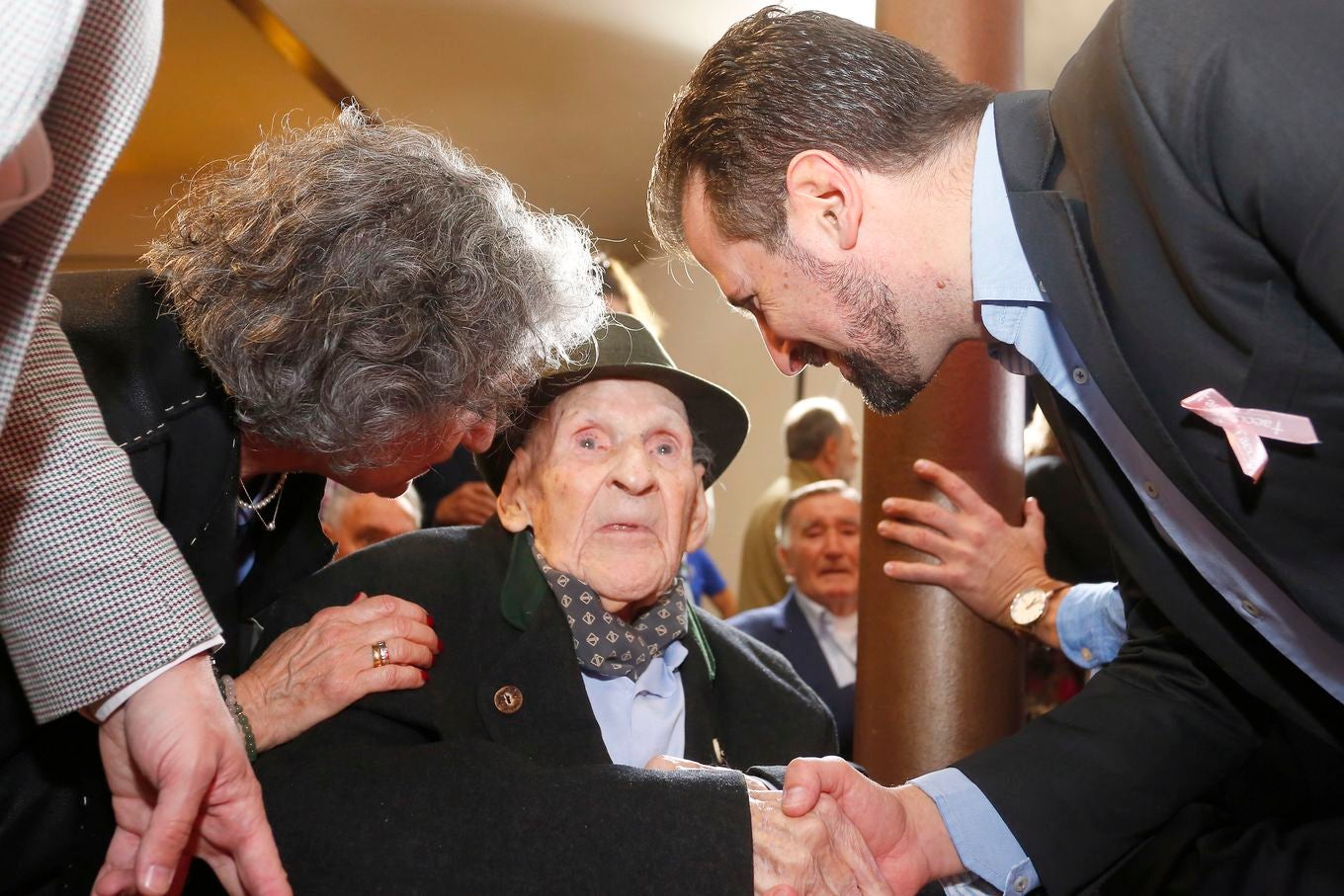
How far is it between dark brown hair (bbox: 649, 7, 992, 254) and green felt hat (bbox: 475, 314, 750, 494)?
0.36 metres

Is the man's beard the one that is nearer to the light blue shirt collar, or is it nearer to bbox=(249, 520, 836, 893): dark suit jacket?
the light blue shirt collar

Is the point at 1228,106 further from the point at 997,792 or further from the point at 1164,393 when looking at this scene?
the point at 997,792

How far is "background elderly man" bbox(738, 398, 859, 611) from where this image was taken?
533 centimetres

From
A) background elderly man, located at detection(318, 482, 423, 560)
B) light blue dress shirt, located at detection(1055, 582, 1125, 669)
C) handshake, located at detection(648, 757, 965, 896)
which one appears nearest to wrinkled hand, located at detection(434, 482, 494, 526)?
background elderly man, located at detection(318, 482, 423, 560)

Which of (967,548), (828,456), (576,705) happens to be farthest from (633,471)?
(828,456)

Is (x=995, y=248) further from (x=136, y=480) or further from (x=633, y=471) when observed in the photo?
(x=136, y=480)

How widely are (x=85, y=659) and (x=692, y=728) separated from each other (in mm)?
1126

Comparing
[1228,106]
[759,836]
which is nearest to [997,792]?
[759,836]

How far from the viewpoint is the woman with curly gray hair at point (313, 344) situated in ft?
5.80

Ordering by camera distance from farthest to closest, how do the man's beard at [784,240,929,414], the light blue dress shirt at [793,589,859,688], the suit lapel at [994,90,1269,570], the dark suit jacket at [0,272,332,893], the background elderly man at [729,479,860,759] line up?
1. the light blue dress shirt at [793,589,859,688]
2. the background elderly man at [729,479,860,759]
3. the man's beard at [784,240,929,414]
4. the dark suit jacket at [0,272,332,893]
5. the suit lapel at [994,90,1269,570]

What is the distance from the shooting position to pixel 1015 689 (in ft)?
8.47

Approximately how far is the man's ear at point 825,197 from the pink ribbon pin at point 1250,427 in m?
0.62

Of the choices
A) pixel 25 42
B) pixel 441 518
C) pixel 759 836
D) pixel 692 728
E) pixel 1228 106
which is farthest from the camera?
pixel 441 518

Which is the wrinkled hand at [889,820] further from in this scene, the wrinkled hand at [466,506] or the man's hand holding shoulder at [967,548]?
the wrinkled hand at [466,506]
